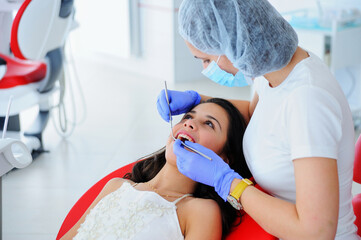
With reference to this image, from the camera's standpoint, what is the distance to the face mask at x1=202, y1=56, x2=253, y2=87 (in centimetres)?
135

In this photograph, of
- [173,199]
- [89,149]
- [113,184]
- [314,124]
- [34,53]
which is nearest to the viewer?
[314,124]

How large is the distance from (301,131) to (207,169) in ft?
1.02

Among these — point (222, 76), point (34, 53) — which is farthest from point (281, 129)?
point (34, 53)

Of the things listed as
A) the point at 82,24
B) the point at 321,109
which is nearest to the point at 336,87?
the point at 321,109

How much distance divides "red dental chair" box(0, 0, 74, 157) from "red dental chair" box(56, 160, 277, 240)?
1.06 metres

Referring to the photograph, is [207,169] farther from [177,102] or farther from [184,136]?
[177,102]

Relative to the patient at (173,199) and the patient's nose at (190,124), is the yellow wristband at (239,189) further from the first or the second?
the patient's nose at (190,124)

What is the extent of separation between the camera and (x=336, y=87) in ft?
3.78

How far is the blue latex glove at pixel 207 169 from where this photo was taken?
1227mm

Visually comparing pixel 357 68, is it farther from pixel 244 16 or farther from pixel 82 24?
pixel 82 24

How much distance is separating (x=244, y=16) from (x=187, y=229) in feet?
2.07

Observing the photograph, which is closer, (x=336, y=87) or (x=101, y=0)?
(x=336, y=87)

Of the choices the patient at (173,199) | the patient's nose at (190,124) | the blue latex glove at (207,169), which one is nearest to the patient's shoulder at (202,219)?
the patient at (173,199)

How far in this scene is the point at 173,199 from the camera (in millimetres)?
1487
